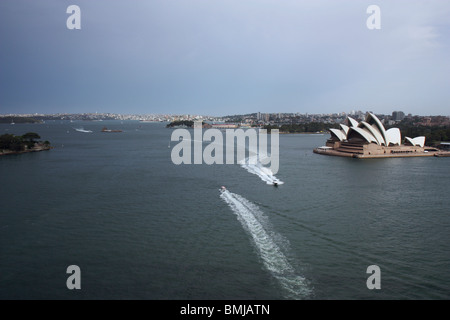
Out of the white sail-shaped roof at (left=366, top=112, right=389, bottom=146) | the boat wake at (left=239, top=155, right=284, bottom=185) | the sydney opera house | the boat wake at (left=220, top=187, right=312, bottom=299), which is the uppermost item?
the white sail-shaped roof at (left=366, top=112, right=389, bottom=146)

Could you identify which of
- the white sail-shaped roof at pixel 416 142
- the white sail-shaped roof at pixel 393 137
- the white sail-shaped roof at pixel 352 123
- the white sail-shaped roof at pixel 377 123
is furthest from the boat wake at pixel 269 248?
the white sail-shaped roof at pixel 416 142

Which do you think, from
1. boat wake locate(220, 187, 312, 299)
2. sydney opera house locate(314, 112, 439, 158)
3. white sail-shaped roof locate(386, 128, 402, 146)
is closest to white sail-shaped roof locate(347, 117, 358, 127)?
sydney opera house locate(314, 112, 439, 158)

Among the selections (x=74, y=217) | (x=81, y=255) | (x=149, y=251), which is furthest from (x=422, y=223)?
(x=74, y=217)

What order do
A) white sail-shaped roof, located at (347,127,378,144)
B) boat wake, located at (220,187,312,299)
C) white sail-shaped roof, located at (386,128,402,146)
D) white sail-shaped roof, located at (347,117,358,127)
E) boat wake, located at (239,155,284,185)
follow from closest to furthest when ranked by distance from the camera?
boat wake, located at (220,187,312,299), boat wake, located at (239,155,284,185), white sail-shaped roof, located at (347,127,378,144), white sail-shaped roof, located at (386,128,402,146), white sail-shaped roof, located at (347,117,358,127)

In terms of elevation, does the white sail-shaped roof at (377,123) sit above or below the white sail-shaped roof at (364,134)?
above

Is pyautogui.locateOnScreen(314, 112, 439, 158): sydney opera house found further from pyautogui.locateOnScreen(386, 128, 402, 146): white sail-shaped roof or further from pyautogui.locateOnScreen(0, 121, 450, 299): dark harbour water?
pyautogui.locateOnScreen(0, 121, 450, 299): dark harbour water

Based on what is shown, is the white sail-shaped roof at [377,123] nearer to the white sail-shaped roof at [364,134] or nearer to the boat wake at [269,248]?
the white sail-shaped roof at [364,134]
